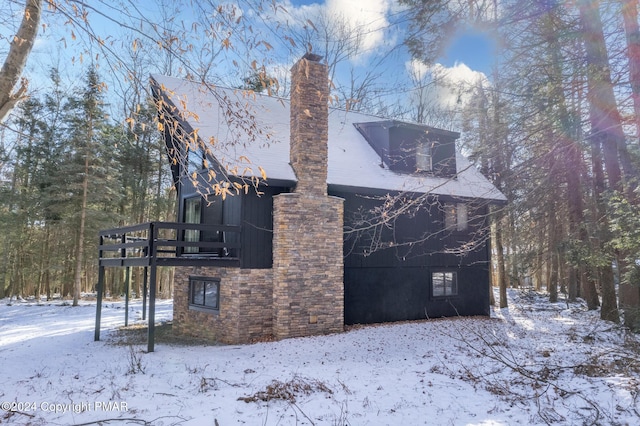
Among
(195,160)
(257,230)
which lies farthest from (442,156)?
(195,160)

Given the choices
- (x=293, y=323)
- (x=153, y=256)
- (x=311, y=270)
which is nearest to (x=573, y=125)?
(x=311, y=270)

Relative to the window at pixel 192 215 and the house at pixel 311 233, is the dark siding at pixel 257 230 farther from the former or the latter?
the window at pixel 192 215

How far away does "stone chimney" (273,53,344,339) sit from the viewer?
33.6ft

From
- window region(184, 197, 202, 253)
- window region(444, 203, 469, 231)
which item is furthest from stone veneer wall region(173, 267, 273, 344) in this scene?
window region(444, 203, 469, 231)

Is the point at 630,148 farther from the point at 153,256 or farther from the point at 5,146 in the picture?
the point at 5,146

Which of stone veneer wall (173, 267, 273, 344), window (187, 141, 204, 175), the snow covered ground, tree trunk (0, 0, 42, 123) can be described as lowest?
the snow covered ground

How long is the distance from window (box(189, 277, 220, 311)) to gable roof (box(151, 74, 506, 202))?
131 inches

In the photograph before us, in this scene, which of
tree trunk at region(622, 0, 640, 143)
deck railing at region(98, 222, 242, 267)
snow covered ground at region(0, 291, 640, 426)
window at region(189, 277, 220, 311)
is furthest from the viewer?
window at region(189, 277, 220, 311)

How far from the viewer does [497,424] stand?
4.78 m

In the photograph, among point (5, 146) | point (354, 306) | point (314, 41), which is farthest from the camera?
point (5, 146)

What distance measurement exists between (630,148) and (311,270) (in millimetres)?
8331

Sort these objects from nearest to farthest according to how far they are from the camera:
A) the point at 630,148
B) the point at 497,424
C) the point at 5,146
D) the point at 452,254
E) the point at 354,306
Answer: the point at 497,424
the point at 630,148
the point at 354,306
the point at 452,254
the point at 5,146

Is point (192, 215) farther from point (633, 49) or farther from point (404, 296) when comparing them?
point (633, 49)

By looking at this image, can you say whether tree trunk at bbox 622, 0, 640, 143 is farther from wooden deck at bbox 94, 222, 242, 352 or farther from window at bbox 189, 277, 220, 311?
window at bbox 189, 277, 220, 311
